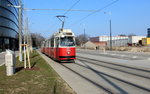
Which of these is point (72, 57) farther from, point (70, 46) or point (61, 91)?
point (61, 91)

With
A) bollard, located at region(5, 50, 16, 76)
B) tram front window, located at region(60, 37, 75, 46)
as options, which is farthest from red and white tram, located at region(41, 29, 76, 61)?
bollard, located at region(5, 50, 16, 76)

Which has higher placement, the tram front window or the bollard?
the tram front window

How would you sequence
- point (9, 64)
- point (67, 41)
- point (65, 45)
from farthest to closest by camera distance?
point (67, 41) → point (65, 45) → point (9, 64)

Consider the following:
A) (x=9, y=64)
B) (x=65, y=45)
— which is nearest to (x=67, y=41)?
(x=65, y=45)

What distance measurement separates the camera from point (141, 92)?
863 cm

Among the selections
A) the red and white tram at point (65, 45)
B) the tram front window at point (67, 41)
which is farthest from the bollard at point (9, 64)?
the tram front window at point (67, 41)

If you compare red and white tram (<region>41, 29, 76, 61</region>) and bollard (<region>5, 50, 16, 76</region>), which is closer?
bollard (<region>5, 50, 16, 76</region>)

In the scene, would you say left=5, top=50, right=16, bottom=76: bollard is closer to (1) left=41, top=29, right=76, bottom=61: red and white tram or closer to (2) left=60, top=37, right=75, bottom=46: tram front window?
(1) left=41, top=29, right=76, bottom=61: red and white tram

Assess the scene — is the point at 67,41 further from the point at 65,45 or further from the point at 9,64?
the point at 9,64

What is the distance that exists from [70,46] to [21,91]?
14.5 metres

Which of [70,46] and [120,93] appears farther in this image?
[70,46]

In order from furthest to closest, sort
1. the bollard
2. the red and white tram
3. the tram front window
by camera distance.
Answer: the tram front window < the red and white tram < the bollard

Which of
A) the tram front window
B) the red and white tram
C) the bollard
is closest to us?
the bollard

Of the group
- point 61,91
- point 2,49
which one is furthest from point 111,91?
point 2,49
